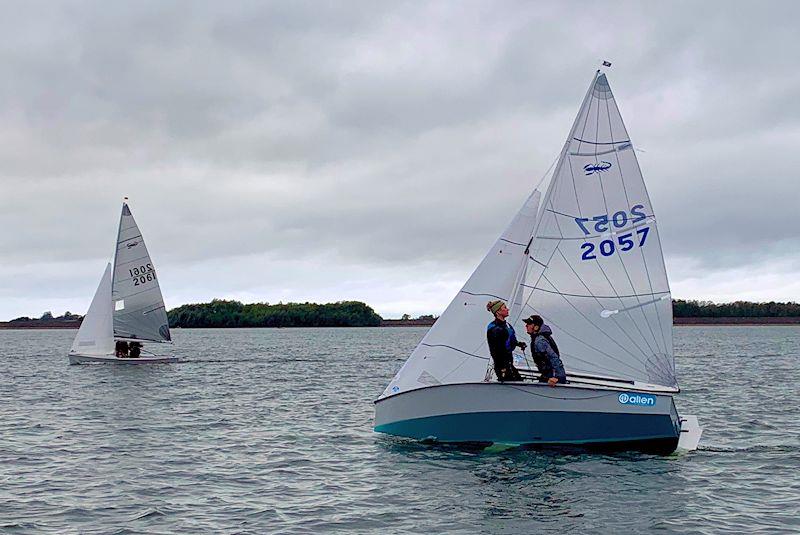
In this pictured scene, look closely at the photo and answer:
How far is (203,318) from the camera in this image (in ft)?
524

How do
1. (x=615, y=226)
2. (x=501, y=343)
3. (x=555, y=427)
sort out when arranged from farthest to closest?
(x=615, y=226) < (x=555, y=427) < (x=501, y=343)

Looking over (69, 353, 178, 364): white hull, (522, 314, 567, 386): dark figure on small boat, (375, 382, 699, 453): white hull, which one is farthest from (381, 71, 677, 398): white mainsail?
(69, 353, 178, 364): white hull

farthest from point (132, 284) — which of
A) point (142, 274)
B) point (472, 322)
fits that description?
point (472, 322)

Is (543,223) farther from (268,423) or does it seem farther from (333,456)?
(268,423)

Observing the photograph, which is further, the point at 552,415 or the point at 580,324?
the point at 580,324

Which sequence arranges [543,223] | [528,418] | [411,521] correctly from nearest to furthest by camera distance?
[411,521], [528,418], [543,223]

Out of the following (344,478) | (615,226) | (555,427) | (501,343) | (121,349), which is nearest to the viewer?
(344,478)

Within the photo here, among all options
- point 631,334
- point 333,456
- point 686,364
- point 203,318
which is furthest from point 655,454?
point 203,318

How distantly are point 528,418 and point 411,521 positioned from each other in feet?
15.9

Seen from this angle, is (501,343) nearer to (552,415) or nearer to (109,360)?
(552,415)

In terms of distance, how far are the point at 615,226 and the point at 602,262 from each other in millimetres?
751

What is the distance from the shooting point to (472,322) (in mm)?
19422

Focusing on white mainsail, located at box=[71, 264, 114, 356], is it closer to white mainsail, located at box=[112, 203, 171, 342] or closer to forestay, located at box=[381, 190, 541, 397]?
white mainsail, located at box=[112, 203, 171, 342]

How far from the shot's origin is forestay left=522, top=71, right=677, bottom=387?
1828cm
